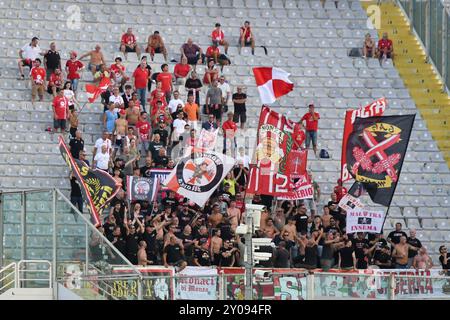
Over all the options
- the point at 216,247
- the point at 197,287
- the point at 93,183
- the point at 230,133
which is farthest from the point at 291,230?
the point at 197,287

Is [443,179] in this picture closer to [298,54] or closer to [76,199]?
[298,54]

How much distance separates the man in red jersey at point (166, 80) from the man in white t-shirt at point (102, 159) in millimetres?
3260

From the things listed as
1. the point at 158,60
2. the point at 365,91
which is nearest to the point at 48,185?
the point at 158,60

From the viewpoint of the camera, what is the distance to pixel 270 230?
126 ft

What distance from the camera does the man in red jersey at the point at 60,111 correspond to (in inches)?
1645

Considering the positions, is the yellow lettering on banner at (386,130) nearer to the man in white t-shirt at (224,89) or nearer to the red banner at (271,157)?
the red banner at (271,157)

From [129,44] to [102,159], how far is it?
6.18m

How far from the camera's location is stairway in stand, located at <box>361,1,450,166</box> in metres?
45.0

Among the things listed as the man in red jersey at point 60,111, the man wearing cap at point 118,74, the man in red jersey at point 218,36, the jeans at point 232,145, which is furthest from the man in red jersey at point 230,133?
the man in red jersey at point 218,36

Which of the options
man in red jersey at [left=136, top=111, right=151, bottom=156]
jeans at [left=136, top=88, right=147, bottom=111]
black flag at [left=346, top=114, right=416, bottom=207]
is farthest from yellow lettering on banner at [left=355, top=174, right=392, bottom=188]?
jeans at [left=136, top=88, right=147, bottom=111]

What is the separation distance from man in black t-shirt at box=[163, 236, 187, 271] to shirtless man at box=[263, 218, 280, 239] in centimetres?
198

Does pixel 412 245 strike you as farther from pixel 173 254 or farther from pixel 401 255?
pixel 173 254

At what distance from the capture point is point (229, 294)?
31.7 meters

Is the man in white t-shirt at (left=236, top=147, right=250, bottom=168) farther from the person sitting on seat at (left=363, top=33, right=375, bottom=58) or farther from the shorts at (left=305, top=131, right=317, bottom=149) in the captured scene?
the person sitting on seat at (left=363, top=33, right=375, bottom=58)
